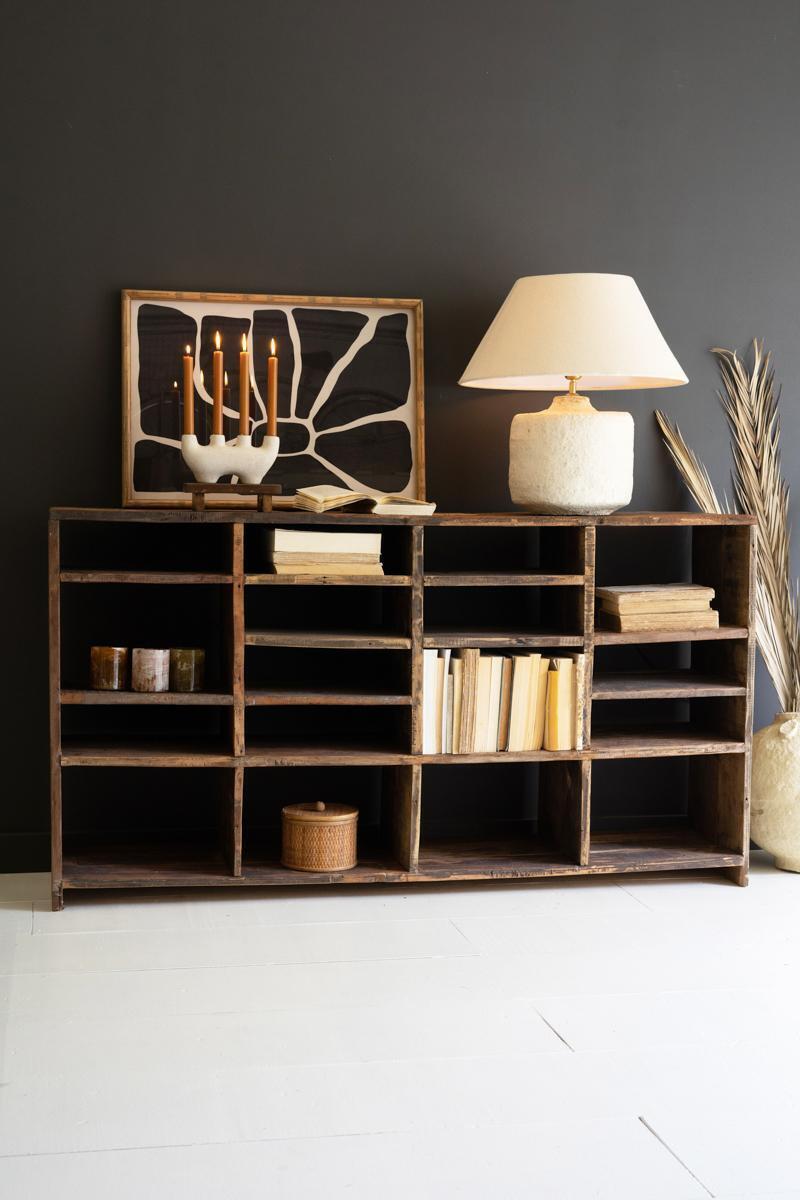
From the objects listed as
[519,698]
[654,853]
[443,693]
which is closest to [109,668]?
[443,693]

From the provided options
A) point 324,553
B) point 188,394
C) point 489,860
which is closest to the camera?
point 188,394

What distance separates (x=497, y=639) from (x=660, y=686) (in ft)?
1.60

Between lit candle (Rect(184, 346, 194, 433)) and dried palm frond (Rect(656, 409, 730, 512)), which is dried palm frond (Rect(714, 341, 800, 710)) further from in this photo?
Result: lit candle (Rect(184, 346, 194, 433))

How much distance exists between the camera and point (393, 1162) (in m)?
2.00

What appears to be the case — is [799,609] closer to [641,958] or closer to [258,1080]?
[641,958]

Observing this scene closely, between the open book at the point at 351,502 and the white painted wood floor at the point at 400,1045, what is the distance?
3.34ft

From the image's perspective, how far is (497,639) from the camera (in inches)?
135

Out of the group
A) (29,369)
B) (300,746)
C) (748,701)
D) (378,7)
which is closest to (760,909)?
(748,701)

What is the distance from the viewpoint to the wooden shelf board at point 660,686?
347cm

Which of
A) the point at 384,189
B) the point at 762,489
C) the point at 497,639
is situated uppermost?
the point at 384,189

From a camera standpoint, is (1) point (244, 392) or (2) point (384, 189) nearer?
(1) point (244, 392)

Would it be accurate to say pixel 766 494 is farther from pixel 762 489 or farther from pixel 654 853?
pixel 654 853

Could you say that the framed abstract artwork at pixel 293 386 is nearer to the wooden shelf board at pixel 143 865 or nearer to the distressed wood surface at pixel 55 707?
the distressed wood surface at pixel 55 707

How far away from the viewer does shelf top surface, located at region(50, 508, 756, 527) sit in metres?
3.19
